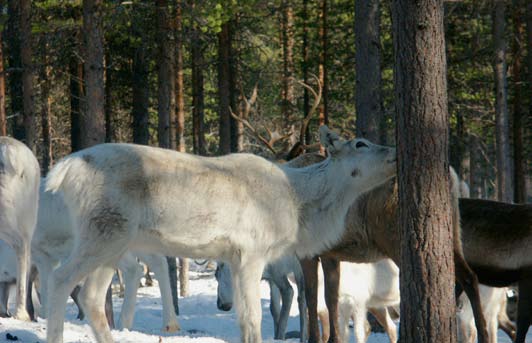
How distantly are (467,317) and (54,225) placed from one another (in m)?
5.29

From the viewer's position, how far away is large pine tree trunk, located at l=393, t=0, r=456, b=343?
5.40 meters

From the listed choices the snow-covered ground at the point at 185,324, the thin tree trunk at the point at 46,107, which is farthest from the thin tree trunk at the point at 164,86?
the thin tree trunk at the point at 46,107

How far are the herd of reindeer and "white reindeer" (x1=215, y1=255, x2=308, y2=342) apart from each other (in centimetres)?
136

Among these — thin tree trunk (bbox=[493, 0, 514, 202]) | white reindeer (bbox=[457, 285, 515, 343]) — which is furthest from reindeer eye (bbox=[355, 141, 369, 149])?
thin tree trunk (bbox=[493, 0, 514, 202])

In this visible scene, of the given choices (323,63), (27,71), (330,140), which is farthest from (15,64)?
(330,140)

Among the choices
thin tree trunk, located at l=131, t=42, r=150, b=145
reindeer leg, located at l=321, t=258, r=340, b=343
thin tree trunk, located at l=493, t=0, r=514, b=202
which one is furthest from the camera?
thin tree trunk, located at l=131, t=42, r=150, b=145

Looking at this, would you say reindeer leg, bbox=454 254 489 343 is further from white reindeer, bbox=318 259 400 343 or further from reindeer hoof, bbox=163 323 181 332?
reindeer hoof, bbox=163 323 181 332

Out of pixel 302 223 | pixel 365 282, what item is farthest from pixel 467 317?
pixel 302 223

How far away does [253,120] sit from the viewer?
1114 inches

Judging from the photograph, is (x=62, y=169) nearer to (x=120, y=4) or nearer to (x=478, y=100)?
(x=120, y=4)

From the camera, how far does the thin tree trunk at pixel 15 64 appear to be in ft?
68.0

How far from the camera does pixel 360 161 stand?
7.24m

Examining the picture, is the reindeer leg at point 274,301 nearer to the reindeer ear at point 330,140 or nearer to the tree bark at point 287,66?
the reindeer ear at point 330,140

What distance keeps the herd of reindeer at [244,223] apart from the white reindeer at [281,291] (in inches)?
53.5
